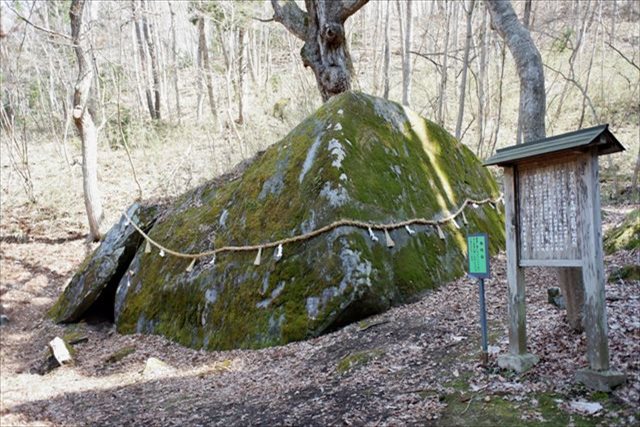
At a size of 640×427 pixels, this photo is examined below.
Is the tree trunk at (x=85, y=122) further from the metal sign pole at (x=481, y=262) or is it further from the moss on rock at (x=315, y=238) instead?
the metal sign pole at (x=481, y=262)

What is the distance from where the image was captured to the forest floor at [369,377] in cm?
318

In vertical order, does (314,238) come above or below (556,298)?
above

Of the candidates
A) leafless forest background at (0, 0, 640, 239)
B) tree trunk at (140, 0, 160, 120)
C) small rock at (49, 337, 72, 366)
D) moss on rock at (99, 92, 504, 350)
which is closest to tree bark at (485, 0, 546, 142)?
moss on rock at (99, 92, 504, 350)

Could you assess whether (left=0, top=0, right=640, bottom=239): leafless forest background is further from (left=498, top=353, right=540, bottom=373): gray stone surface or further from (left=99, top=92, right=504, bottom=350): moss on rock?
(left=498, top=353, right=540, bottom=373): gray stone surface

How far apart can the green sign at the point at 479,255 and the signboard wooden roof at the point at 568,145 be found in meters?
0.61

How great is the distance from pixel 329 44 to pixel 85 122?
22.3ft

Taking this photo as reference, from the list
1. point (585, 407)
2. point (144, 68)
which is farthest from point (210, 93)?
point (585, 407)

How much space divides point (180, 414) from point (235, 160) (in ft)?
37.2

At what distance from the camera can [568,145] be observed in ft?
10.2

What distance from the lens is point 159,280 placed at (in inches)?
293

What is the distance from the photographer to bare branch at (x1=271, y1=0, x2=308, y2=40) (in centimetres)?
965

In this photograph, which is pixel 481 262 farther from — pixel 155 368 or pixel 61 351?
pixel 61 351

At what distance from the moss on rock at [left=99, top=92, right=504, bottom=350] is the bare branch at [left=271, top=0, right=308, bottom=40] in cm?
309

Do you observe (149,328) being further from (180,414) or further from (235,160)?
(235,160)
